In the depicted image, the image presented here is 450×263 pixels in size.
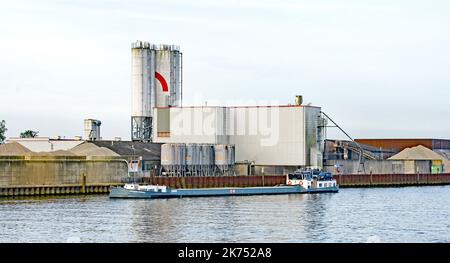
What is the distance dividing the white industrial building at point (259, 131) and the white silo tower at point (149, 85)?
10.3 meters

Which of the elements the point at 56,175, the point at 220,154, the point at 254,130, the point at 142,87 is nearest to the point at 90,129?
the point at 142,87

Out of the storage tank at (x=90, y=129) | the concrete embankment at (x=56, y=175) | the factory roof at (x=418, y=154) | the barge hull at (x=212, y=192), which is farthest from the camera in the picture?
the factory roof at (x=418, y=154)

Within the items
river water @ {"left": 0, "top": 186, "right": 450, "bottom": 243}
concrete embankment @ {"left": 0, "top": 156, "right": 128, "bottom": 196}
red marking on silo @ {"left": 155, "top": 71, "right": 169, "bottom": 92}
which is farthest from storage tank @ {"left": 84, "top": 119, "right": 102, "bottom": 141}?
river water @ {"left": 0, "top": 186, "right": 450, "bottom": 243}

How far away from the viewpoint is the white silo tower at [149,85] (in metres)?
127

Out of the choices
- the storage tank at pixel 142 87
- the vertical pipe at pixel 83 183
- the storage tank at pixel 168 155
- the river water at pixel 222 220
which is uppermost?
the storage tank at pixel 142 87

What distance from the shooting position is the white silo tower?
127188 millimetres

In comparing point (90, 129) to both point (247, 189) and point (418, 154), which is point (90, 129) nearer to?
point (247, 189)

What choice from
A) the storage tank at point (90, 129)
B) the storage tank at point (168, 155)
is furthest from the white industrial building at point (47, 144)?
the storage tank at point (168, 155)

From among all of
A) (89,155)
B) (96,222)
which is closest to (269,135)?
(89,155)

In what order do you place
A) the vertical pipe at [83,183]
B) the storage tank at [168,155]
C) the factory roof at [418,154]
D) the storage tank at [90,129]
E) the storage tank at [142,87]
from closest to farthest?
1. the vertical pipe at [83,183]
2. the storage tank at [168,155]
3. the storage tank at [90,129]
4. the storage tank at [142,87]
5. the factory roof at [418,154]

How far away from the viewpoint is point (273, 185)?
366 ft

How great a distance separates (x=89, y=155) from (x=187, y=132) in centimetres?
1735

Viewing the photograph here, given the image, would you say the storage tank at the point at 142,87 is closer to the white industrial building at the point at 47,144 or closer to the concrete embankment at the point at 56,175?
the white industrial building at the point at 47,144

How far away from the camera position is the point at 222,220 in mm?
62688
